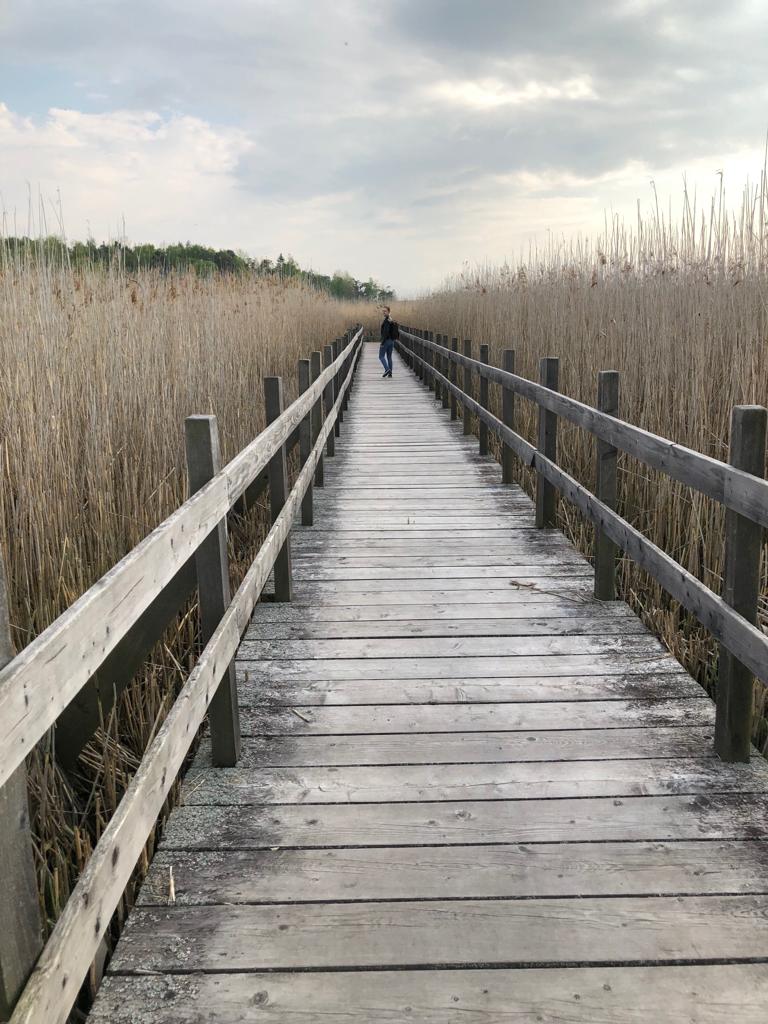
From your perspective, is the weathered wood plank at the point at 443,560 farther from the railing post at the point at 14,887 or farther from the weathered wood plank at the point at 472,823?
the railing post at the point at 14,887

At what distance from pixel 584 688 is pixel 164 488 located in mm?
2247

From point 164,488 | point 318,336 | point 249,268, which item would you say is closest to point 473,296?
point 318,336

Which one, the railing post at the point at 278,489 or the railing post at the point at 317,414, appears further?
the railing post at the point at 317,414

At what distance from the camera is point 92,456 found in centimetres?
396

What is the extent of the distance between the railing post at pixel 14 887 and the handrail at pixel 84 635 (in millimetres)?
59

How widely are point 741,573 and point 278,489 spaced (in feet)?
7.56

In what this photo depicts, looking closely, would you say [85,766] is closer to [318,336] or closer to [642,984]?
[642,984]

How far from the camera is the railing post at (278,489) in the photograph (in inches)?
170

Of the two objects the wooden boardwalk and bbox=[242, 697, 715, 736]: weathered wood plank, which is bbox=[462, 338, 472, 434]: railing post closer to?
the wooden boardwalk

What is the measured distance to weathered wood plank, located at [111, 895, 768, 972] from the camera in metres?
1.97

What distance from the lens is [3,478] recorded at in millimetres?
3348

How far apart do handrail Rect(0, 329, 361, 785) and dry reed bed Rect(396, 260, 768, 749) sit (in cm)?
224

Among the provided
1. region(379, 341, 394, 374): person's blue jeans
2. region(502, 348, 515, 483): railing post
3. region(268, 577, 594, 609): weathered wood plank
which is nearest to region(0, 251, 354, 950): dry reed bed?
region(268, 577, 594, 609): weathered wood plank

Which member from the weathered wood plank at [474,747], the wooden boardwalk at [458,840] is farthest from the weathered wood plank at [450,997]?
the weathered wood plank at [474,747]
